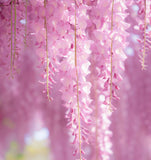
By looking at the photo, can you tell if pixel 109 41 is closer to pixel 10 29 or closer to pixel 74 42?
pixel 74 42

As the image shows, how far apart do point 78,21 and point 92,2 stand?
0.17 m

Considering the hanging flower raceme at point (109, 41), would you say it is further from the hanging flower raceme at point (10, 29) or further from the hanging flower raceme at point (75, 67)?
the hanging flower raceme at point (10, 29)

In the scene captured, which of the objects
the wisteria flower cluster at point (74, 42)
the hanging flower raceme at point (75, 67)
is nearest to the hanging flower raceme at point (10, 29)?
the wisteria flower cluster at point (74, 42)

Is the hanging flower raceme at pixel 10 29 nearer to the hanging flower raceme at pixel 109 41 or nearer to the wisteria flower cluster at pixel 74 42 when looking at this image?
the wisteria flower cluster at pixel 74 42

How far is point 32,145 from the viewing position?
730 cm

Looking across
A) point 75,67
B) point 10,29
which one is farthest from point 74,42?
point 10,29

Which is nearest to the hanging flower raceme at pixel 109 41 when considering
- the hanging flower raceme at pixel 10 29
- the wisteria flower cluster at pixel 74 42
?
the wisteria flower cluster at pixel 74 42

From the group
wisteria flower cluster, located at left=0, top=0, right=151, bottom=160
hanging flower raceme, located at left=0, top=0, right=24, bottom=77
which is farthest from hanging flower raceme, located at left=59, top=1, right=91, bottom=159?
hanging flower raceme, located at left=0, top=0, right=24, bottom=77

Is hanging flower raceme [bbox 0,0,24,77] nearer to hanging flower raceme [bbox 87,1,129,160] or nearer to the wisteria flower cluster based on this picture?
the wisteria flower cluster

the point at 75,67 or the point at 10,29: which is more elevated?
the point at 10,29

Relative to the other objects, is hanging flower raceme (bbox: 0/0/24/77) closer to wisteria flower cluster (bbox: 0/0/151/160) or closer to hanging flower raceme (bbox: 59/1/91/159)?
wisteria flower cluster (bbox: 0/0/151/160)

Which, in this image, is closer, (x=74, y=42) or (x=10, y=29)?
(x=74, y=42)

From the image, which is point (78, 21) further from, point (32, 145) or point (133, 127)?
point (32, 145)

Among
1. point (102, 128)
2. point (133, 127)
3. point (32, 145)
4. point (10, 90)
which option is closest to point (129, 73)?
point (133, 127)
